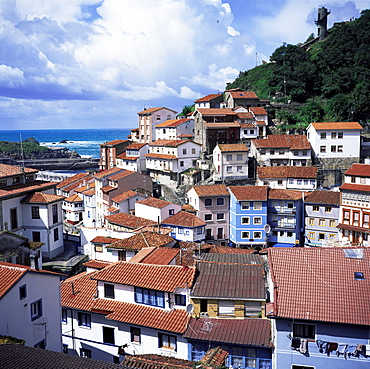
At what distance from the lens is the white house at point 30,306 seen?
1478 centimetres

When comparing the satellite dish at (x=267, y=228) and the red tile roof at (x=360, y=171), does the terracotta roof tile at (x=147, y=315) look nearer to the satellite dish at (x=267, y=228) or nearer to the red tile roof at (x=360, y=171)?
the satellite dish at (x=267, y=228)

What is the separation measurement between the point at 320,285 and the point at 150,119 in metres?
58.4

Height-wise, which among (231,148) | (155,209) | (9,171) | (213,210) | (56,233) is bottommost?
(213,210)

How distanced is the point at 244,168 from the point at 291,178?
22.1 feet

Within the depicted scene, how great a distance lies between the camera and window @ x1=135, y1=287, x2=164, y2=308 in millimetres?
18953

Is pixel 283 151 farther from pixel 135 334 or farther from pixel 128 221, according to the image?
pixel 135 334

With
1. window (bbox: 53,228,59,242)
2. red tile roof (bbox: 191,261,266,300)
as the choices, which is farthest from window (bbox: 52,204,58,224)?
red tile roof (bbox: 191,261,266,300)

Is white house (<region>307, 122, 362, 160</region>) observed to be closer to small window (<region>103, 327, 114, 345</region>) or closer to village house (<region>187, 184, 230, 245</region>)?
village house (<region>187, 184, 230, 245</region>)

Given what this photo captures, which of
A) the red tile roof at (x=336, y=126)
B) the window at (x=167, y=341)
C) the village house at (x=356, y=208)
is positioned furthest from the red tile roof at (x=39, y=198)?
the red tile roof at (x=336, y=126)

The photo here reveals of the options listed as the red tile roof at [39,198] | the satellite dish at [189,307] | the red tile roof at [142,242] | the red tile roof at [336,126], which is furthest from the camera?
the red tile roof at [336,126]

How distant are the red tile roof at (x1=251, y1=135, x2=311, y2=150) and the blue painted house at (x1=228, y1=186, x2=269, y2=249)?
41.1 ft

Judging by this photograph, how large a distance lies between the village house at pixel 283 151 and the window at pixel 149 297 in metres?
39.5

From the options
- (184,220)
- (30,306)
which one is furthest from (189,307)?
(184,220)

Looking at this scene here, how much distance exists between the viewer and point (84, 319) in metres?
20.3
